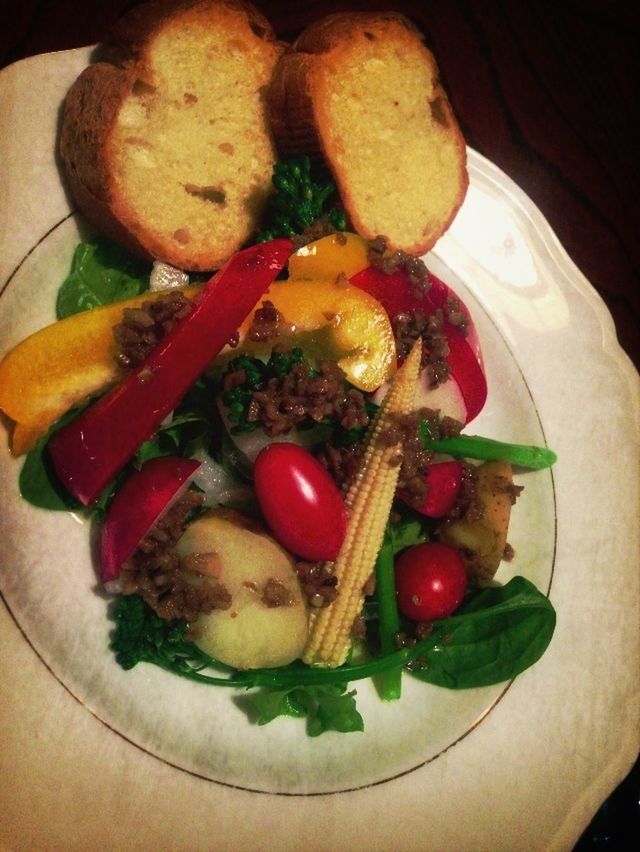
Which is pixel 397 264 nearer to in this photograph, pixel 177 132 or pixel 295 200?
pixel 295 200

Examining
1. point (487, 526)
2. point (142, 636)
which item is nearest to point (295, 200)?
point (487, 526)

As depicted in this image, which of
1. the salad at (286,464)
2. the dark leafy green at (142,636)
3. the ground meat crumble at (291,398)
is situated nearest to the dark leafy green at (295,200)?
the salad at (286,464)

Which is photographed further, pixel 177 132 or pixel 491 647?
pixel 491 647

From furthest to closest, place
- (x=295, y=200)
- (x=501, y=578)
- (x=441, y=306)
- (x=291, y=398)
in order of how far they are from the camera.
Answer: (x=501, y=578) < (x=441, y=306) < (x=295, y=200) < (x=291, y=398)

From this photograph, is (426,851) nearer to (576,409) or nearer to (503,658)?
(503,658)

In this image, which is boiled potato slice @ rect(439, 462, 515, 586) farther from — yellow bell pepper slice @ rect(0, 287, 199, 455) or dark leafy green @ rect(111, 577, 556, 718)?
yellow bell pepper slice @ rect(0, 287, 199, 455)

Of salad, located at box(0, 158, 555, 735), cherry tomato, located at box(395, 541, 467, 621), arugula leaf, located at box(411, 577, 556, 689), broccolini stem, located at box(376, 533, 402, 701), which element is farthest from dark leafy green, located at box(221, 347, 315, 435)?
arugula leaf, located at box(411, 577, 556, 689)

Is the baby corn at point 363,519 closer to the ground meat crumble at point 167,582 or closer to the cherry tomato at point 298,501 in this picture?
the cherry tomato at point 298,501
